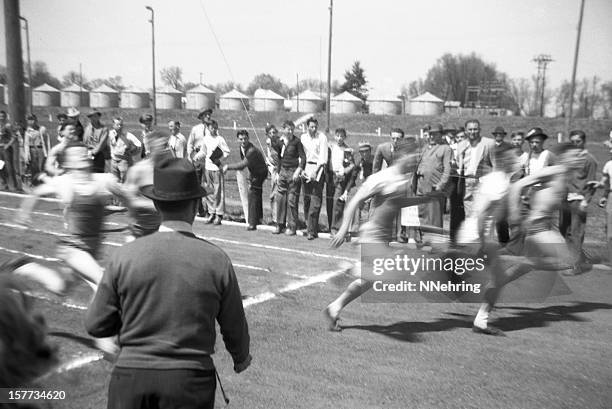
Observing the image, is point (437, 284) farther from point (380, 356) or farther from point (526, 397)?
point (526, 397)

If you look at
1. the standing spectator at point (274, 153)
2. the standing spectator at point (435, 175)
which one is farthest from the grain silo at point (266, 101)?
the standing spectator at point (435, 175)

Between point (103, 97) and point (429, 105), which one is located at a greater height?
point (103, 97)

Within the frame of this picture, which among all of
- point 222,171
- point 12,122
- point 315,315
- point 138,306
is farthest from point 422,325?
point 12,122

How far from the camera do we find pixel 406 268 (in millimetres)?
8023

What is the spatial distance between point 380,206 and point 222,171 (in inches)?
282

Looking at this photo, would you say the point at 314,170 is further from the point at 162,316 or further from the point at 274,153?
the point at 162,316

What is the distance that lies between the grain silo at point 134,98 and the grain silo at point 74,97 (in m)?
4.88

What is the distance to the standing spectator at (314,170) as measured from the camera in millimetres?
11578

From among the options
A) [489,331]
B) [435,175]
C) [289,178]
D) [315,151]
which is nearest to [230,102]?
[289,178]

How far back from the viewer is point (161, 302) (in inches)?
108

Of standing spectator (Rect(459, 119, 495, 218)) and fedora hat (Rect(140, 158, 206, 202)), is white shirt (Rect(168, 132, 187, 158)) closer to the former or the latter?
standing spectator (Rect(459, 119, 495, 218))

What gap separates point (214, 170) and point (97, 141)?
3369mm

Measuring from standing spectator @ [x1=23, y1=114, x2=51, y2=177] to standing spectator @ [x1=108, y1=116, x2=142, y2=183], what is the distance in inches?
157

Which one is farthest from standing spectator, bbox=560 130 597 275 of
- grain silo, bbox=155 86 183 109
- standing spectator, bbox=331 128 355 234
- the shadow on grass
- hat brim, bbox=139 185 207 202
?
grain silo, bbox=155 86 183 109
